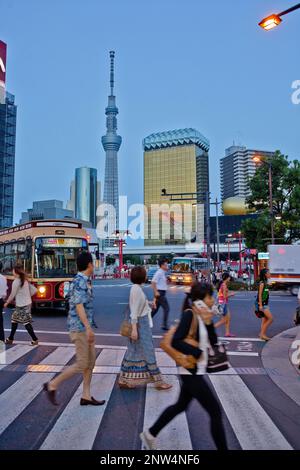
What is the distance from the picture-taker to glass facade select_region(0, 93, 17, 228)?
7144 centimetres

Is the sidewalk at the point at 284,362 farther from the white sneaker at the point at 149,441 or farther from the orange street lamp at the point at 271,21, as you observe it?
the orange street lamp at the point at 271,21

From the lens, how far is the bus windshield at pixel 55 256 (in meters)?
13.1

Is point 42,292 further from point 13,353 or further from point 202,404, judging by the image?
point 202,404

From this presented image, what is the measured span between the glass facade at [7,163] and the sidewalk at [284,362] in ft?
221

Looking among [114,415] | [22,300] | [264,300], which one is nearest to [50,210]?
[22,300]

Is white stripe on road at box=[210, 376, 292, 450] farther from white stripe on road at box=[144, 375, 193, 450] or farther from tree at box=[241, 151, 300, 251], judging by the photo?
tree at box=[241, 151, 300, 251]

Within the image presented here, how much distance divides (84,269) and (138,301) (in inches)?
36.1

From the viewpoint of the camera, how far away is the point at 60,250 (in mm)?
13570

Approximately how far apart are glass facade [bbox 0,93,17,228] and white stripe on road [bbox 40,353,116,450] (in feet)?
228

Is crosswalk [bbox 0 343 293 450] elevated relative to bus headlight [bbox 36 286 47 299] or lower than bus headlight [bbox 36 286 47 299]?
lower

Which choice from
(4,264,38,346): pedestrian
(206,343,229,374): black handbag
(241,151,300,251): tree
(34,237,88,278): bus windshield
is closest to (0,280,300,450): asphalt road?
(4,264,38,346): pedestrian

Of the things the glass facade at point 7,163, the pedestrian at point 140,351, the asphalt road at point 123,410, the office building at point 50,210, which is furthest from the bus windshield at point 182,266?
the office building at point 50,210

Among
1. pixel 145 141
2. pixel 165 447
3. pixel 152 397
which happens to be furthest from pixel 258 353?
pixel 145 141
